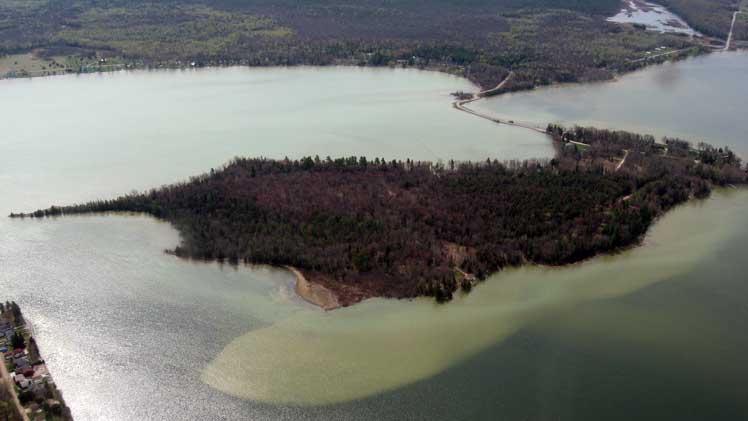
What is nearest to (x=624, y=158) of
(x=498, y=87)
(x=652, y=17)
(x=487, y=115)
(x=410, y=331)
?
(x=487, y=115)

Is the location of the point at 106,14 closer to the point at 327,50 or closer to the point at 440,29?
the point at 327,50

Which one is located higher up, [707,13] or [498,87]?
[707,13]

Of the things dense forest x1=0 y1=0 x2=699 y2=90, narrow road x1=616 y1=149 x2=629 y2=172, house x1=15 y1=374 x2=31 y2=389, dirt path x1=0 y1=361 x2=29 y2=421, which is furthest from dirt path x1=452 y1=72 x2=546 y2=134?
dirt path x1=0 y1=361 x2=29 y2=421

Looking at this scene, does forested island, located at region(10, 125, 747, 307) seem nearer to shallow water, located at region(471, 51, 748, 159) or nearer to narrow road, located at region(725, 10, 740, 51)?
shallow water, located at region(471, 51, 748, 159)

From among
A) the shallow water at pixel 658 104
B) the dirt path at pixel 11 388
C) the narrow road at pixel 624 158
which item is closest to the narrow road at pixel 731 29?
the shallow water at pixel 658 104

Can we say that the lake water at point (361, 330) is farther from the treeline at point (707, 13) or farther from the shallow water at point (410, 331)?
the treeline at point (707, 13)

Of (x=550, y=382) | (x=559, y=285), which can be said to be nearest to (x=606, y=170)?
(x=559, y=285)

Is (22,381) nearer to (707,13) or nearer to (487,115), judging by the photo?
(487,115)
